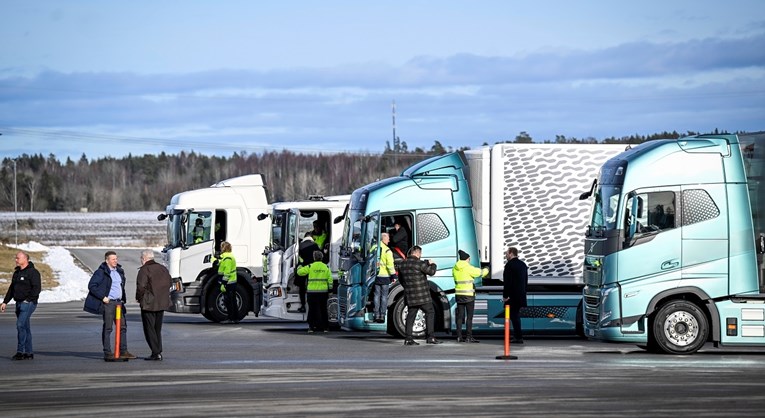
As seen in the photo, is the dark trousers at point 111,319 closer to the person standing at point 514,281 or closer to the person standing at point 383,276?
the person standing at point 383,276

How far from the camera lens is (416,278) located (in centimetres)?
2184

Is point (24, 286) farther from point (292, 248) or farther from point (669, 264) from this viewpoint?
point (669, 264)

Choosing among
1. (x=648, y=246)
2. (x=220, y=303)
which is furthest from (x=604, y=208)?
(x=220, y=303)

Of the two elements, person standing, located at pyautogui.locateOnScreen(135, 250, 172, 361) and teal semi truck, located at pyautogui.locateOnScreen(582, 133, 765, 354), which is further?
teal semi truck, located at pyautogui.locateOnScreen(582, 133, 765, 354)

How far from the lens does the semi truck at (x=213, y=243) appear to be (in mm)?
29547

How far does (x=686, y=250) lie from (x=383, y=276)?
5.87 metres

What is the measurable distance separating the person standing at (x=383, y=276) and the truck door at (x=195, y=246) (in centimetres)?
782

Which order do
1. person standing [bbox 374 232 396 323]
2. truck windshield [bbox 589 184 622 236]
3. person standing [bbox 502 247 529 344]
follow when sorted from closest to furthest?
truck windshield [bbox 589 184 622 236] → person standing [bbox 502 247 529 344] → person standing [bbox 374 232 396 323]

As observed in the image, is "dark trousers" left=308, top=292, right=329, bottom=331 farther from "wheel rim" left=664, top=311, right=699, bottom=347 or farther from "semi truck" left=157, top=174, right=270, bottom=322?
"wheel rim" left=664, top=311, right=699, bottom=347

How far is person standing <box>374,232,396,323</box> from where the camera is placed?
22797mm

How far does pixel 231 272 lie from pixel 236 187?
299 centimetres

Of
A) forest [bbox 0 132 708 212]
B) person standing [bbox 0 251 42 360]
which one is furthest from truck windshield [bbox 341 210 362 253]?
forest [bbox 0 132 708 212]

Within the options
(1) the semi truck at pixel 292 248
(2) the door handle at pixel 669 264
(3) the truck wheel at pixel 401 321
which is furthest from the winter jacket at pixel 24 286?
(2) the door handle at pixel 669 264

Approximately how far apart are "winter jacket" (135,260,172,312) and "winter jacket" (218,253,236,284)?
27.0 ft
